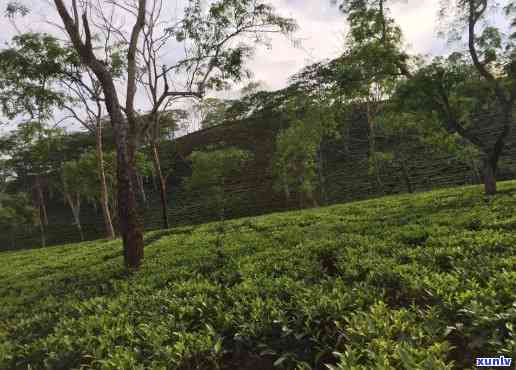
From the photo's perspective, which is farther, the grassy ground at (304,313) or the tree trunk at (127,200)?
the tree trunk at (127,200)

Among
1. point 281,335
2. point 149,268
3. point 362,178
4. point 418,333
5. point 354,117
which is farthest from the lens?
point 354,117

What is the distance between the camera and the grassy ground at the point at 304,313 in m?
3.58

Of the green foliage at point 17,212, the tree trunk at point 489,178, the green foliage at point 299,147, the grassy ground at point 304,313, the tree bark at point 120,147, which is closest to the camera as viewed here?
the grassy ground at point 304,313

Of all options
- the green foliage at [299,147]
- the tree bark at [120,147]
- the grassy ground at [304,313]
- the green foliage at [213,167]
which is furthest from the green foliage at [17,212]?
the grassy ground at [304,313]

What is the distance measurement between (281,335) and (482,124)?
57.9m

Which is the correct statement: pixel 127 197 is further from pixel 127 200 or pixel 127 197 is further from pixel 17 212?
pixel 17 212

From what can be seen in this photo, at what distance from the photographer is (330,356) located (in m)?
3.79

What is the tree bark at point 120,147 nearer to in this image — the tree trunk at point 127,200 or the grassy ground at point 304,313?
the tree trunk at point 127,200

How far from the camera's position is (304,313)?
436cm

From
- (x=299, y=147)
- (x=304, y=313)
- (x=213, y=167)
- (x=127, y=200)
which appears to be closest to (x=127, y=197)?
(x=127, y=200)

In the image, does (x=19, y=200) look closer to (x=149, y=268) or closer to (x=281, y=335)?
(x=149, y=268)

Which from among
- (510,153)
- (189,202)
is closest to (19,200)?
(189,202)

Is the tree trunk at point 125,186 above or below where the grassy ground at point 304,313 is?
above

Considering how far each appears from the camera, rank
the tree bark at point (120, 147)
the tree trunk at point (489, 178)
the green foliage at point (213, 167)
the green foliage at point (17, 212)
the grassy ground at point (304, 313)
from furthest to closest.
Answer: the green foliage at point (17, 212) < the green foliage at point (213, 167) < the tree trunk at point (489, 178) < the tree bark at point (120, 147) < the grassy ground at point (304, 313)
